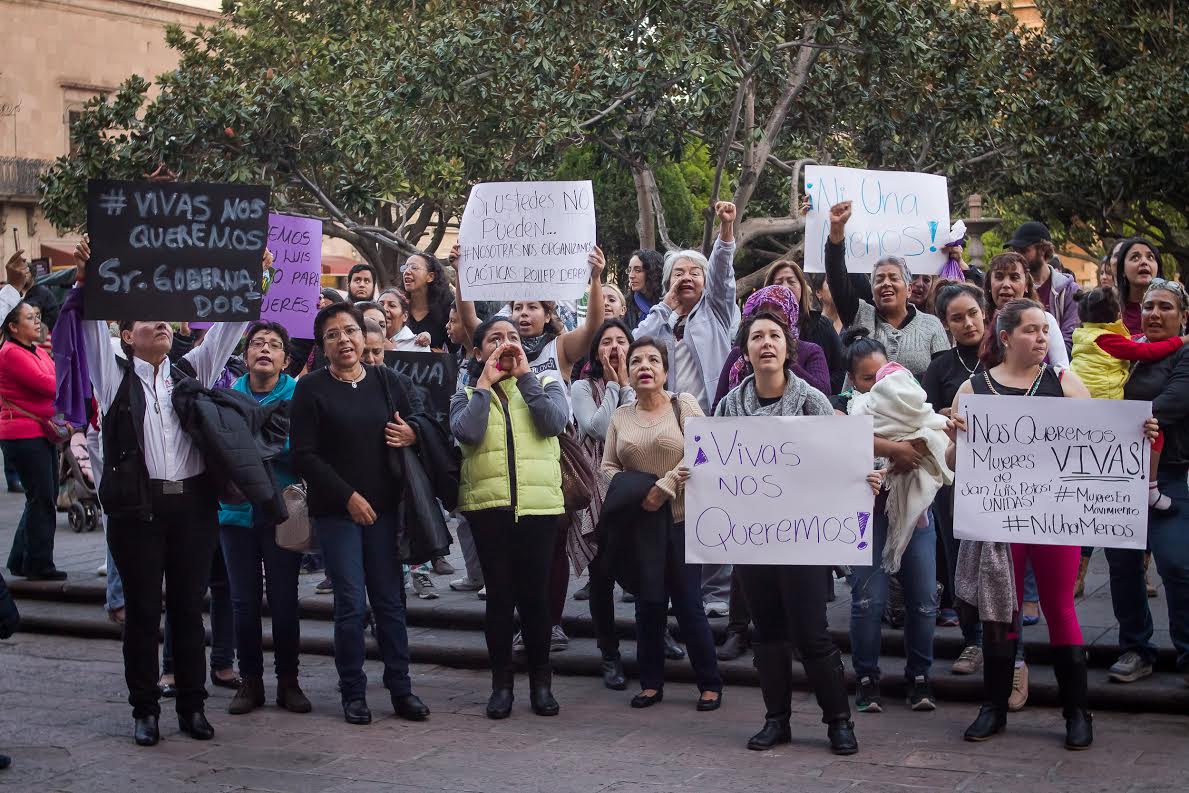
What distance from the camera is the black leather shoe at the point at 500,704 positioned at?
6.96 meters

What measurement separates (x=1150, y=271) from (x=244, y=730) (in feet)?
16.6

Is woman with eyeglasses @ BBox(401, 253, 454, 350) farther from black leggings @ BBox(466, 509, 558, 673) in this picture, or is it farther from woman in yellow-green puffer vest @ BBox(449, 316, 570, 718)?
black leggings @ BBox(466, 509, 558, 673)

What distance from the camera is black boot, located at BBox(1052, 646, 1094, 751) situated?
20.0 feet

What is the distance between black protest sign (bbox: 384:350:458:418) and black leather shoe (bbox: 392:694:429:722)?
1.95 meters

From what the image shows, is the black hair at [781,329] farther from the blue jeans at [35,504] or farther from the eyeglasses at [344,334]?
the blue jeans at [35,504]

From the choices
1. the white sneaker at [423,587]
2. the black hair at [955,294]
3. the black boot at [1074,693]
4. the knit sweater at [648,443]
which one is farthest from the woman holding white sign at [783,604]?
the white sneaker at [423,587]

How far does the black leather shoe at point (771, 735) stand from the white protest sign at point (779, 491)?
715mm

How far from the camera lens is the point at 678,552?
22.8 ft

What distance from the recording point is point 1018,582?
625 cm

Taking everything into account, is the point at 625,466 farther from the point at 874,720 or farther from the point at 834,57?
the point at 834,57

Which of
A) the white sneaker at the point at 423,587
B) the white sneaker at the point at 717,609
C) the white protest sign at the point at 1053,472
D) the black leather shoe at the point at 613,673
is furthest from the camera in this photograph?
the white sneaker at the point at 423,587

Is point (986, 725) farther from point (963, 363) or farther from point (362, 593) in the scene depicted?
point (362, 593)

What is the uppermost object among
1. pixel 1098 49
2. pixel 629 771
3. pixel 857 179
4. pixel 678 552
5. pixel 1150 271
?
pixel 1098 49

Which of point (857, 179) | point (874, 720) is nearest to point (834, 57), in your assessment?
point (857, 179)
